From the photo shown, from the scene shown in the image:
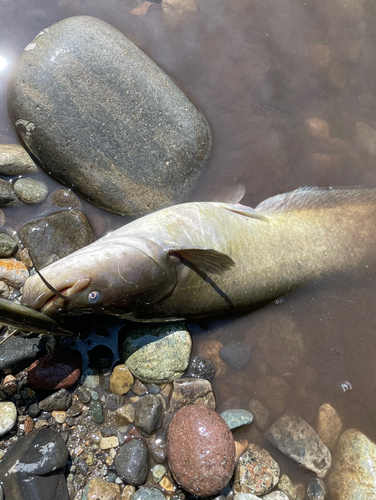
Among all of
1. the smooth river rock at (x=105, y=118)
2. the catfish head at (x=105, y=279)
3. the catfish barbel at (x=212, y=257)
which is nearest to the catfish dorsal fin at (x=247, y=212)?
the catfish barbel at (x=212, y=257)

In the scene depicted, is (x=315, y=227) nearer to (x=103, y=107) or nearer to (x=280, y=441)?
(x=280, y=441)

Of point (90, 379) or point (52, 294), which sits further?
point (90, 379)

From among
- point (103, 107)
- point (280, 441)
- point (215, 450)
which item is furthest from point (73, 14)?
point (280, 441)

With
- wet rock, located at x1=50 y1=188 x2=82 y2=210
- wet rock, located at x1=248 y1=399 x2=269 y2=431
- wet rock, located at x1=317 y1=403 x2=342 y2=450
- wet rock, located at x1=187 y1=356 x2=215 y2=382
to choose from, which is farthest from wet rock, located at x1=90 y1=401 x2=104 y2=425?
wet rock, located at x1=317 y1=403 x2=342 y2=450

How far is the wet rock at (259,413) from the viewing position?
4.10 meters

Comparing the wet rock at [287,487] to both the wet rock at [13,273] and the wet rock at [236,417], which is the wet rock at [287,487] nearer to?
the wet rock at [236,417]

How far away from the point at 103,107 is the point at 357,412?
15.1 ft

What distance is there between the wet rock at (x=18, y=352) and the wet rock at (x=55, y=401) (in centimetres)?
43

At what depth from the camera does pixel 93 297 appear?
2906 millimetres

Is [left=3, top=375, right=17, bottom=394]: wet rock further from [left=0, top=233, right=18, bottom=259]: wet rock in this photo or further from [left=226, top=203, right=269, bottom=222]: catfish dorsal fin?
[left=226, top=203, right=269, bottom=222]: catfish dorsal fin

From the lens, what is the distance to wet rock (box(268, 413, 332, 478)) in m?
3.96

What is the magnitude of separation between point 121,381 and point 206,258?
177 cm

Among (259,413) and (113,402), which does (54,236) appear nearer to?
(113,402)

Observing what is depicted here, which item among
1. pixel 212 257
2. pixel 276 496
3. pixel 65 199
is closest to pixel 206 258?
pixel 212 257
